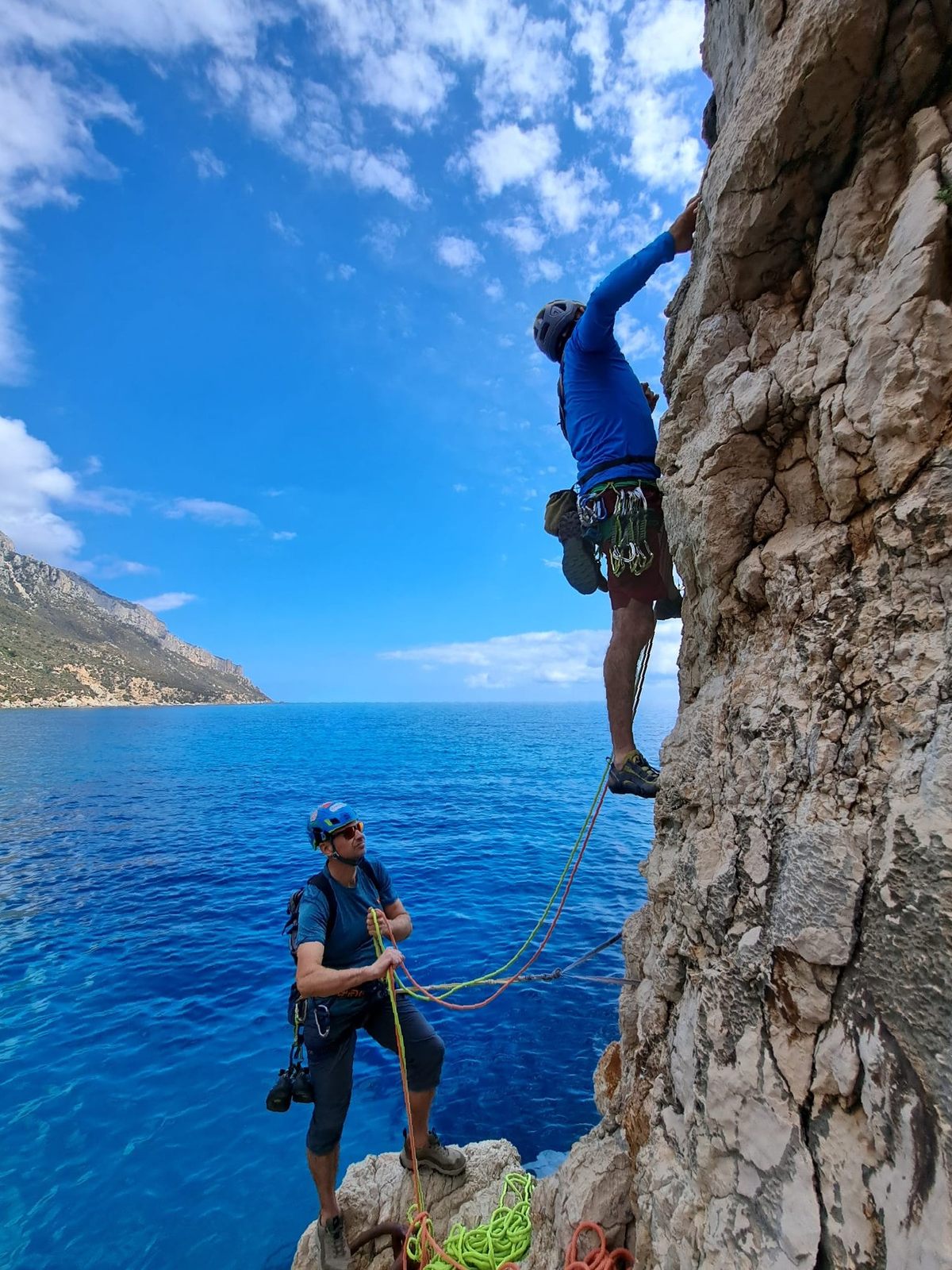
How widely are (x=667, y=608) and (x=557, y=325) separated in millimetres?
2538

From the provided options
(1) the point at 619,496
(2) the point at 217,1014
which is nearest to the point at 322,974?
(1) the point at 619,496

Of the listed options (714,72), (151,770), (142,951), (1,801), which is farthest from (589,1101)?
(151,770)

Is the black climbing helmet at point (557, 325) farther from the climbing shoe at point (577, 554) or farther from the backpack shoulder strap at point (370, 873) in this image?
the backpack shoulder strap at point (370, 873)

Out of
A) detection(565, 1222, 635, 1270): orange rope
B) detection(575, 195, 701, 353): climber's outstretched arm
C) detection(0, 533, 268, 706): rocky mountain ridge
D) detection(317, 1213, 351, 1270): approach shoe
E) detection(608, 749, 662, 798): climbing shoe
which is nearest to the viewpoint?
detection(565, 1222, 635, 1270): orange rope

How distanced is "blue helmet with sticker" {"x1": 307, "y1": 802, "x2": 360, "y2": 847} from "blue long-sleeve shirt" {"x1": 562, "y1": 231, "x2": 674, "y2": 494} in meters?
3.54

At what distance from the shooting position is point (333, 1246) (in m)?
4.82

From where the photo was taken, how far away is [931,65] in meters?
2.43

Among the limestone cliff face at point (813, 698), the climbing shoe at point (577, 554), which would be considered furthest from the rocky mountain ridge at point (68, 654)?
the limestone cliff face at point (813, 698)

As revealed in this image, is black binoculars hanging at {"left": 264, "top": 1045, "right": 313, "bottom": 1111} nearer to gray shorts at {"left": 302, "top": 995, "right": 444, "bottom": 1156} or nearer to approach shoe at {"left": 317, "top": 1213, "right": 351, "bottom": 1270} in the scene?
gray shorts at {"left": 302, "top": 995, "right": 444, "bottom": 1156}

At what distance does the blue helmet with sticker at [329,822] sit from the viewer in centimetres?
505

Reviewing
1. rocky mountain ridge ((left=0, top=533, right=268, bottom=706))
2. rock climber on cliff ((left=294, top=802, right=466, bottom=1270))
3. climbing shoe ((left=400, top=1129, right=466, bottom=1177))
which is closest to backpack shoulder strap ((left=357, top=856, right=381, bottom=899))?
rock climber on cliff ((left=294, top=802, right=466, bottom=1270))

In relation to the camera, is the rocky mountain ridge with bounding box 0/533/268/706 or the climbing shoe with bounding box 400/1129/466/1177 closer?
the climbing shoe with bounding box 400/1129/466/1177

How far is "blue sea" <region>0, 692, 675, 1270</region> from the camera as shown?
639cm

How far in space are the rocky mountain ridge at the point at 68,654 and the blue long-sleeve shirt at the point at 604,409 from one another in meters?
121
